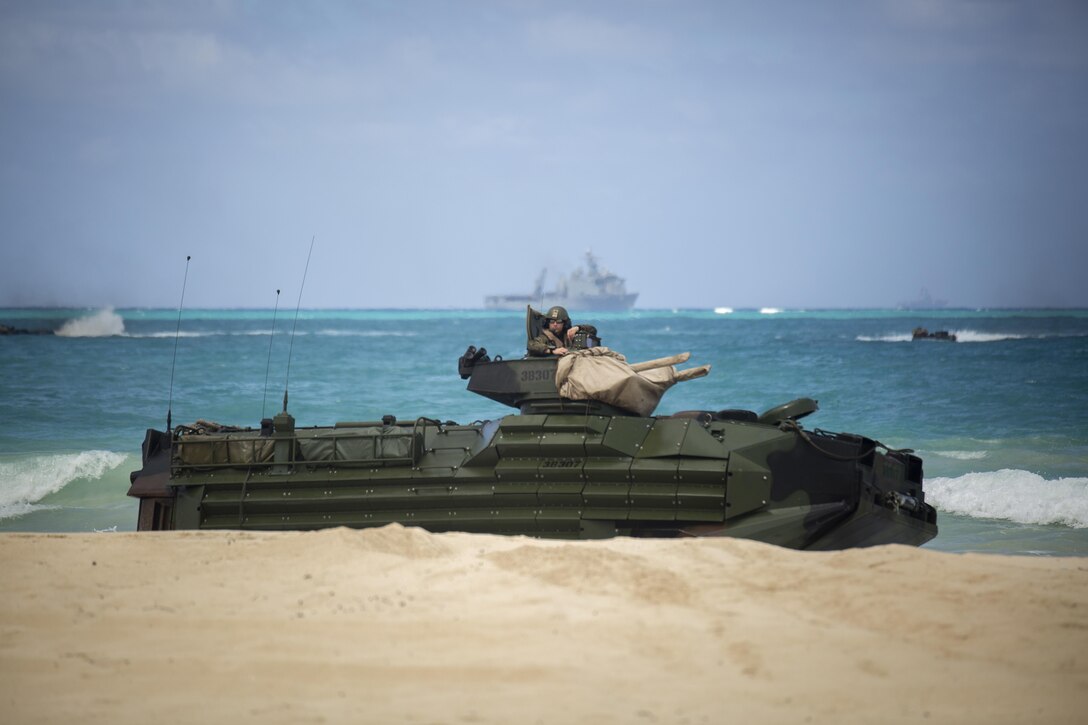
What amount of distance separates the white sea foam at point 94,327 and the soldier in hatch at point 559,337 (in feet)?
206

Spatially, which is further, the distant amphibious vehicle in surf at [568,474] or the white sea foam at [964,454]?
the white sea foam at [964,454]

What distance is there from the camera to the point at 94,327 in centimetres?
7800

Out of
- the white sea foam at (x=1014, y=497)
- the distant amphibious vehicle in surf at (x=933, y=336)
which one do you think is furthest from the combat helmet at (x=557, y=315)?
the distant amphibious vehicle in surf at (x=933, y=336)

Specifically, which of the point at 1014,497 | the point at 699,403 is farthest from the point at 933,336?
the point at 1014,497

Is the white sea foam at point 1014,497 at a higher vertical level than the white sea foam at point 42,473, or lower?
higher

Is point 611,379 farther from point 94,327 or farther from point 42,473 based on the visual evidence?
point 94,327

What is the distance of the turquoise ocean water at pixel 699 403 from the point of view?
18.6m

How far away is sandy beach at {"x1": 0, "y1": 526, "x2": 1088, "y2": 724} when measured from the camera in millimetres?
5902

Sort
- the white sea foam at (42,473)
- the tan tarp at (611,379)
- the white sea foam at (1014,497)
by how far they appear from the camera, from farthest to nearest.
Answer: the white sea foam at (42,473) → the white sea foam at (1014,497) → the tan tarp at (611,379)

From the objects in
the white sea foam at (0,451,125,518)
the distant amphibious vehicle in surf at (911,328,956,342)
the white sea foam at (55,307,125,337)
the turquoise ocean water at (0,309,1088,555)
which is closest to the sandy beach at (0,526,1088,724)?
the turquoise ocean water at (0,309,1088,555)

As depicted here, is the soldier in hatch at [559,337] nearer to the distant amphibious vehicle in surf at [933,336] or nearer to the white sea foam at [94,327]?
the distant amphibious vehicle in surf at [933,336]

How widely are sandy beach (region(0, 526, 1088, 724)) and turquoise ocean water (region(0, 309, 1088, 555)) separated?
680 centimetres

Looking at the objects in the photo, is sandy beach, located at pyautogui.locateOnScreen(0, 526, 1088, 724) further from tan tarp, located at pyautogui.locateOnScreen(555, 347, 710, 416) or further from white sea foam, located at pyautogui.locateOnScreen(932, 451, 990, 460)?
white sea foam, located at pyautogui.locateOnScreen(932, 451, 990, 460)

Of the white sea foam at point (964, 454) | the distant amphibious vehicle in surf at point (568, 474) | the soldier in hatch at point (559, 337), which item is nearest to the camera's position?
the distant amphibious vehicle in surf at point (568, 474)
